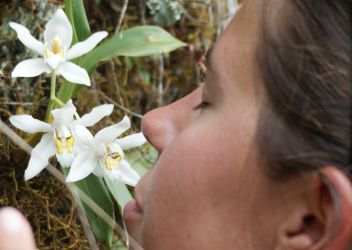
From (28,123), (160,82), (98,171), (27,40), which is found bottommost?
(160,82)

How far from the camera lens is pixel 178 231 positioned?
37.7 inches

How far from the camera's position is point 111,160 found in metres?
1.22

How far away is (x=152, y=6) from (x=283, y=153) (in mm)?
939

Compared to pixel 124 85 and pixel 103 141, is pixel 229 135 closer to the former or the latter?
pixel 103 141

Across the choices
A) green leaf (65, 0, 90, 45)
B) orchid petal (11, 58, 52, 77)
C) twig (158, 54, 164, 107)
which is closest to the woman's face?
orchid petal (11, 58, 52, 77)

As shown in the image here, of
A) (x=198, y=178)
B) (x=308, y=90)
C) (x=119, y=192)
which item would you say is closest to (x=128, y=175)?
(x=119, y=192)

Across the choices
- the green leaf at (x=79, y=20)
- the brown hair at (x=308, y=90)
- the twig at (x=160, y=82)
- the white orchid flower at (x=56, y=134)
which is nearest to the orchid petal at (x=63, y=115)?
the white orchid flower at (x=56, y=134)

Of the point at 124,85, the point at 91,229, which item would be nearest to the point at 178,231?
the point at 91,229

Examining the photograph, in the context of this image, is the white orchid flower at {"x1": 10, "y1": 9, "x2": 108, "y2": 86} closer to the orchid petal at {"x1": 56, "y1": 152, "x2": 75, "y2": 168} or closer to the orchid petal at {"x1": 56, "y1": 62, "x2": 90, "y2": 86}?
the orchid petal at {"x1": 56, "y1": 62, "x2": 90, "y2": 86}

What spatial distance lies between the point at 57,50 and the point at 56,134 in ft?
0.44

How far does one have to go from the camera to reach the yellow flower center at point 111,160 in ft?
3.99

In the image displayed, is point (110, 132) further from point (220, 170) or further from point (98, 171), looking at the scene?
point (220, 170)

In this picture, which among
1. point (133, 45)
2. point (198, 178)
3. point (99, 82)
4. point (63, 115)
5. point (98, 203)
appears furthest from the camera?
point (99, 82)

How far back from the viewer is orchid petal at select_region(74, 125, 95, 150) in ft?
3.92
